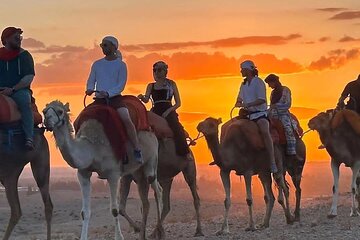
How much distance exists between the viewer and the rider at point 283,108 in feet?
65.1

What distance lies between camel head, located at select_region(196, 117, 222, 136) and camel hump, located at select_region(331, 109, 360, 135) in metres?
3.36

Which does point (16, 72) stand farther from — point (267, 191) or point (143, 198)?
point (267, 191)

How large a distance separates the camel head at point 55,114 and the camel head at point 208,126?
3.82m

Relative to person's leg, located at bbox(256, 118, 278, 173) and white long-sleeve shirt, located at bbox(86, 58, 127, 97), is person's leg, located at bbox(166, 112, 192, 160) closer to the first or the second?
person's leg, located at bbox(256, 118, 278, 173)

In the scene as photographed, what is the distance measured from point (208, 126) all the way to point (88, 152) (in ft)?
10.9

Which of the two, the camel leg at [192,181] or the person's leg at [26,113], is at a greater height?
the person's leg at [26,113]

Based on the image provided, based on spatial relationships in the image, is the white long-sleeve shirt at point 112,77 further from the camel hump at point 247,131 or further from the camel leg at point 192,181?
the camel hump at point 247,131

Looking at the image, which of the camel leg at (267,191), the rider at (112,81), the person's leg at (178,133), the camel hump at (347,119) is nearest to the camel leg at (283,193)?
the camel leg at (267,191)

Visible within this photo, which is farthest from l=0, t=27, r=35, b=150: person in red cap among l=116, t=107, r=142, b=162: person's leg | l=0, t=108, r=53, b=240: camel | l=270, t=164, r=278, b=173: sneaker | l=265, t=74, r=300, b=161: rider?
l=265, t=74, r=300, b=161: rider

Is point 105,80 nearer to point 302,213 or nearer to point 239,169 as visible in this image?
point 239,169

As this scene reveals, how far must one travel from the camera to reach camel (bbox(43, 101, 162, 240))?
14164mm

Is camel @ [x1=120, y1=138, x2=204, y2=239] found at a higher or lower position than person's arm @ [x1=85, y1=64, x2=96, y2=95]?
lower

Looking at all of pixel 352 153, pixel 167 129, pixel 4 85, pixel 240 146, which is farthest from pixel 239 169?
pixel 4 85

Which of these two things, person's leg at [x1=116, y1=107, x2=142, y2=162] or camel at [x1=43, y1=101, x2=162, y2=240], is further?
person's leg at [x1=116, y1=107, x2=142, y2=162]
